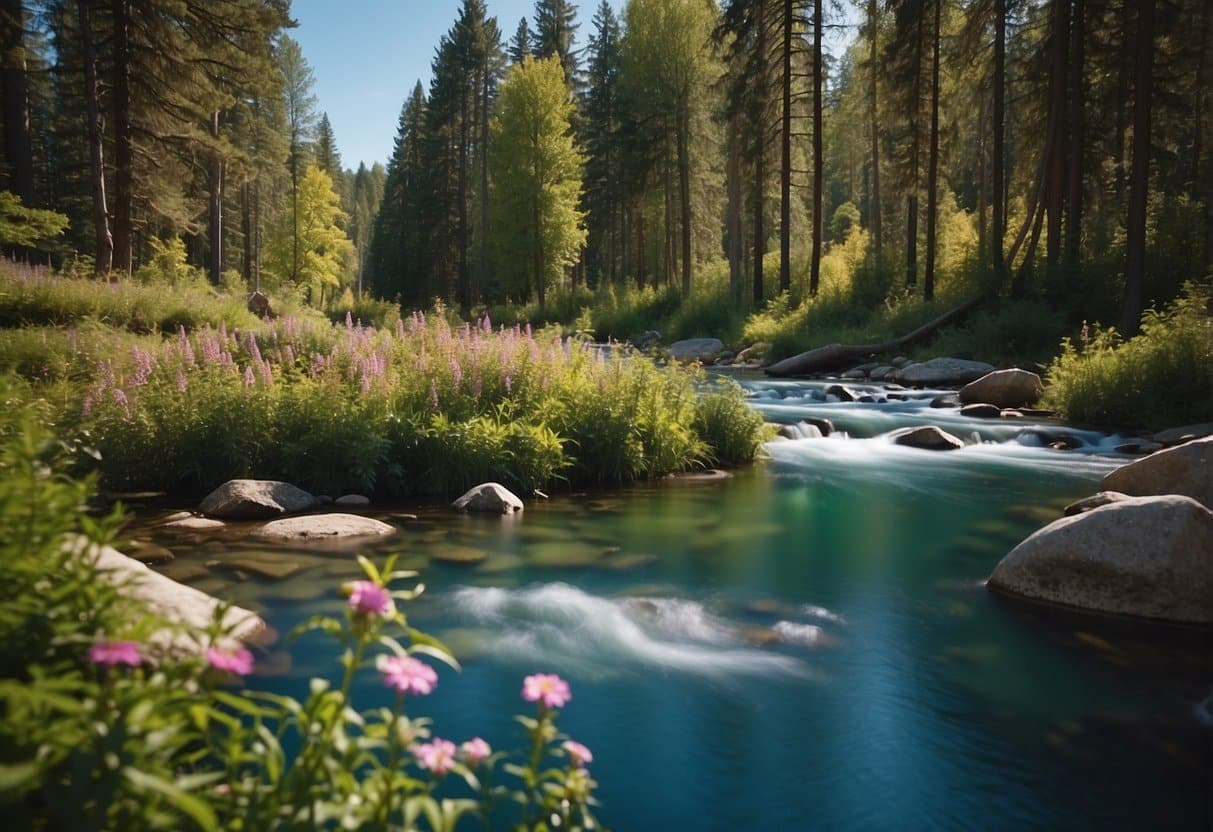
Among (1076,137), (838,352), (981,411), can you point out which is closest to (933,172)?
(1076,137)

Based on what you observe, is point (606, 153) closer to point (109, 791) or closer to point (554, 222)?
point (554, 222)

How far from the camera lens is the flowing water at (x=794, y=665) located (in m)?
3.72

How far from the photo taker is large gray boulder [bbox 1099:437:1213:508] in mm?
7812

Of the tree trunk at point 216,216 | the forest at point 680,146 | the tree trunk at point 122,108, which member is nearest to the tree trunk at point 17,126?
the forest at point 680,146

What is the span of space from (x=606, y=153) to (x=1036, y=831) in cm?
4644

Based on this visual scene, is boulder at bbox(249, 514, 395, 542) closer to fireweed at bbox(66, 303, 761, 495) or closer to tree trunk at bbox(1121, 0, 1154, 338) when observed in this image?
fireweed at bbox(66, 303, 761, 495)

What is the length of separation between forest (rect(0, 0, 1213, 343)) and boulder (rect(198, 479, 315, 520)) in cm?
956

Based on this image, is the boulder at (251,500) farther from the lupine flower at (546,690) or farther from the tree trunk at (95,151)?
the tree trunk at (95,151)

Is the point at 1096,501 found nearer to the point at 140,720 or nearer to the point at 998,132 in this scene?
the point at 140,720

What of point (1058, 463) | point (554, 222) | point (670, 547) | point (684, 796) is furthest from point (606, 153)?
point (684, 796)

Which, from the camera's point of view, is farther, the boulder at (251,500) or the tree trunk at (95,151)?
the tree trunk at (95,151)

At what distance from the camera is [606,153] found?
46.8m

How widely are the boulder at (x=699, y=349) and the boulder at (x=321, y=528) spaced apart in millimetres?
21293

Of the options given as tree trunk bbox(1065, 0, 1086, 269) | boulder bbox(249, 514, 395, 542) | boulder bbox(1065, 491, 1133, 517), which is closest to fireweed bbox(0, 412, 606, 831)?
boulder bbox(249, 514, 395, 542)
